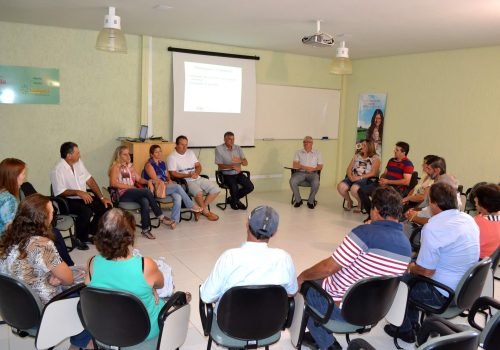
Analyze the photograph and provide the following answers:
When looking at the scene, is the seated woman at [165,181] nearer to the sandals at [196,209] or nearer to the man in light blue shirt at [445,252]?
the sandals at [196,209]

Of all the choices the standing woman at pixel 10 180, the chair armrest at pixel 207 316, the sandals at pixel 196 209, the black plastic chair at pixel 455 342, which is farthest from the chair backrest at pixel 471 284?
the sandals at pixel 196 209

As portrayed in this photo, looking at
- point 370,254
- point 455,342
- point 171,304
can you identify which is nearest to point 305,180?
point 370,254

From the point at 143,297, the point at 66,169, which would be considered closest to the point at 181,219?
the point at 66,169

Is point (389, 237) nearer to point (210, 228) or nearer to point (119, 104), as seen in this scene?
point (210, 228)

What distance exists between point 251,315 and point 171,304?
15.7 inches

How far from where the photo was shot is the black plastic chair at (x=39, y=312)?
2006mm

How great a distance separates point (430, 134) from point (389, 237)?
18.6 feet

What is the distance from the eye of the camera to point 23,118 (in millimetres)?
5902

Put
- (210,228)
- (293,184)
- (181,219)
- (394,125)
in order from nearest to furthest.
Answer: (210,228) < (181,219) < (293,184) < (394,125)

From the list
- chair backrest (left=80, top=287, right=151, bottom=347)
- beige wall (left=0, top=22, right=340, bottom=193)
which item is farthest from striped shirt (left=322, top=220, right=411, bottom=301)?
beige wall (left=0, top=22, right=340, bottom=193)

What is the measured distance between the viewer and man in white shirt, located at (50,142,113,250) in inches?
176

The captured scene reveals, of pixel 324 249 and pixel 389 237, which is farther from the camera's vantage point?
pixel 324 249

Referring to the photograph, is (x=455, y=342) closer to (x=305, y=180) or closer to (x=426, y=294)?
(x=426, y=294)

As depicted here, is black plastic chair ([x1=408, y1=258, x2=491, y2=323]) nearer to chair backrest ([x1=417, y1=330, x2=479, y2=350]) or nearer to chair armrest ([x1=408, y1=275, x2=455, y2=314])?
chair armrest ([x1=408, y1=275, x2=455, y2=314])
